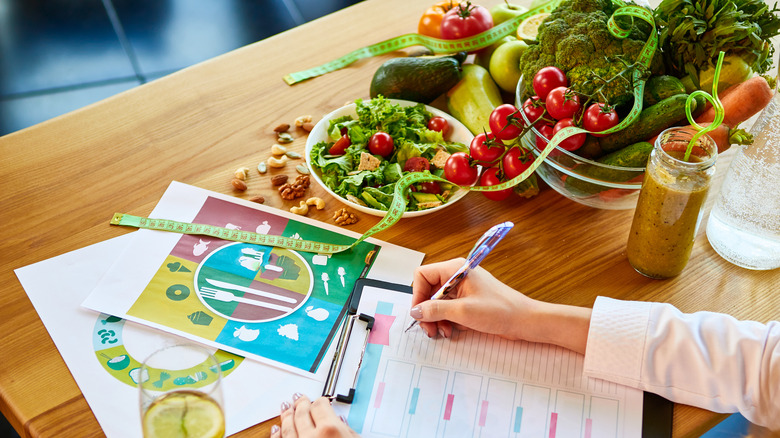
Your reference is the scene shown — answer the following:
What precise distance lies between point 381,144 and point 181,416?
80 centimetres

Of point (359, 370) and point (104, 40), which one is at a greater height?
point (104, 40)

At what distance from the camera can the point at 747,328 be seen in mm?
1021

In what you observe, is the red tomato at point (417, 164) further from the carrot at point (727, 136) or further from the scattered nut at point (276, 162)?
the carrot at point (727, 136)

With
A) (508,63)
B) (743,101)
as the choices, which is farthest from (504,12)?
(743,101)

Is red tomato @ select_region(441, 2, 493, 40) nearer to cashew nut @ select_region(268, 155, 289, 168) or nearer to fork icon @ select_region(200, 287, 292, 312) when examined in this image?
cashew nut @ select_region(268, 155, 289, 168)

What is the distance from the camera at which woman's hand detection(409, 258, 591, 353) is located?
3.51 ft

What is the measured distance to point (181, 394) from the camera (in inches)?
31.4

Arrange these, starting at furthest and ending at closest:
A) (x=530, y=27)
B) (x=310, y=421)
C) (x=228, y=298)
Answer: (x=530, y=27)
(x=228, y=298)
(x=310, y=421)

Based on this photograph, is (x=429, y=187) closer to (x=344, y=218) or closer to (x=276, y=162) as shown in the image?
(x=344, y=218)

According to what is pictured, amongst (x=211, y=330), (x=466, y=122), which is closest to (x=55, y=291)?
(x=211, y=330)

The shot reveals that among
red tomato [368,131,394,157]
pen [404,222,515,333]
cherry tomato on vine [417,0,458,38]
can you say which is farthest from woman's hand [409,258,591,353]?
cherry tomato on vine [417,0,458,38]

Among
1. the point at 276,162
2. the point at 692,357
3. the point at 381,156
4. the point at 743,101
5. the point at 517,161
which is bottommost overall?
the point at 692,357

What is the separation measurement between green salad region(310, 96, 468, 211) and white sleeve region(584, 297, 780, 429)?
1.54 feet

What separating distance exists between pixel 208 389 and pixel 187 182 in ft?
2.44
